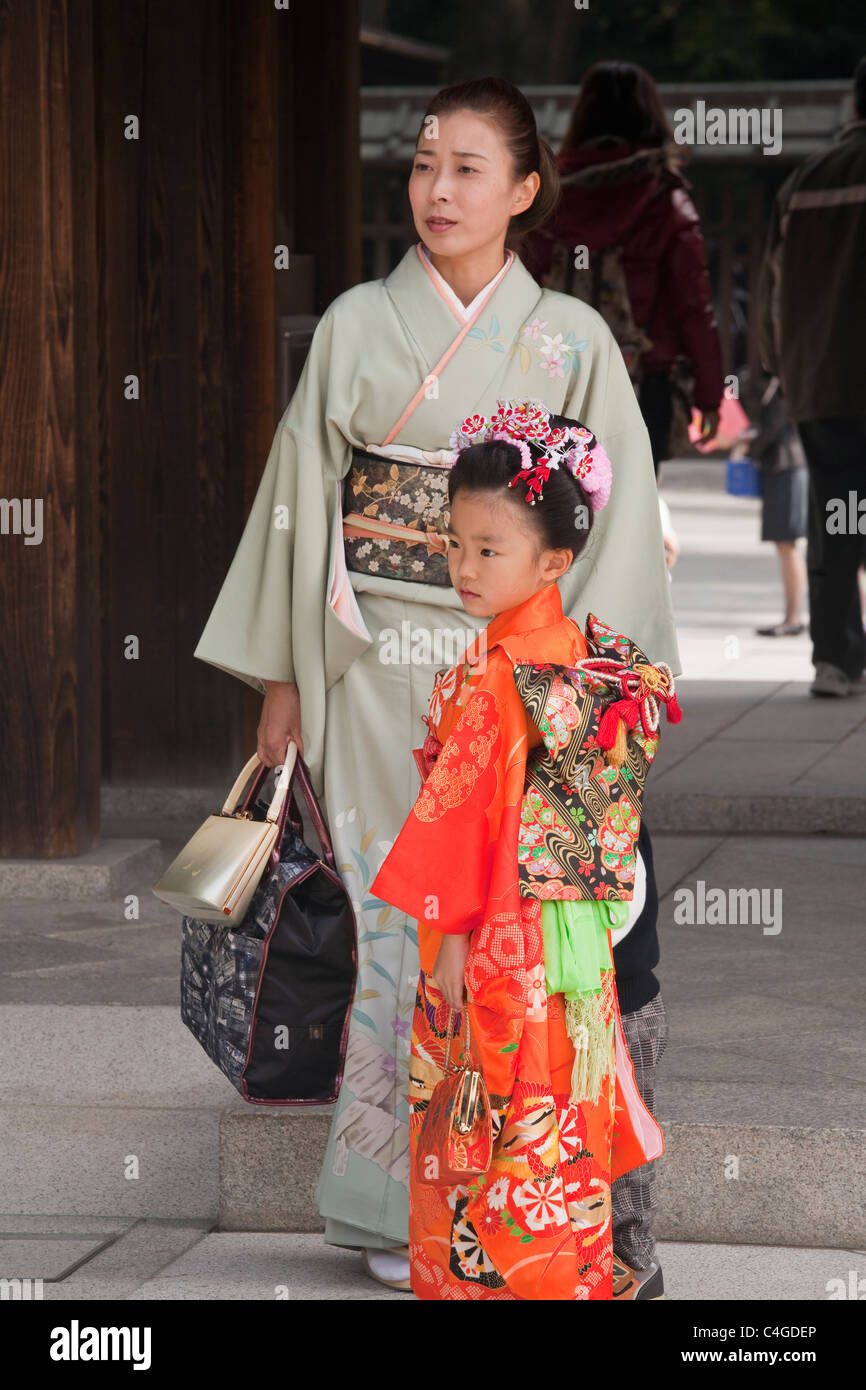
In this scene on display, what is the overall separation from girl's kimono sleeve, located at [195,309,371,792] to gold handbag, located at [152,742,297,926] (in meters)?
0.17

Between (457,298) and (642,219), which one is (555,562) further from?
(642,219)

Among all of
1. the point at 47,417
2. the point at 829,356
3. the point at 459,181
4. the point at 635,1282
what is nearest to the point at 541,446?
the point at 459,181

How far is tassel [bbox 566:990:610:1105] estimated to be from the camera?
2.64m

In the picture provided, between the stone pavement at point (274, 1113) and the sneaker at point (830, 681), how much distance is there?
A: 80.0 inches

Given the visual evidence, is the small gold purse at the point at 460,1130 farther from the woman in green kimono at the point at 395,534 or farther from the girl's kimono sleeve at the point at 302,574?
the girl's kimono sleeve at the point at 302,574

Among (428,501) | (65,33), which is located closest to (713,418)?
(65,33)

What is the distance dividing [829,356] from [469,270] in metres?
4.29

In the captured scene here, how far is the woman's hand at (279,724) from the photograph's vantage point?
3201 mm

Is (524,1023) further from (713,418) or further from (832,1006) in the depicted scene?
(713,418)

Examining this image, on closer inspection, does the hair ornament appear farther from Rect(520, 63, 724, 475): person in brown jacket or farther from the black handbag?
Rect(520, 63, 724, 475): person in brown jacket

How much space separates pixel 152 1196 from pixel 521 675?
148cm

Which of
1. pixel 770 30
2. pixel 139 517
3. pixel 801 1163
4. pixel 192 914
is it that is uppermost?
pixel 770 30

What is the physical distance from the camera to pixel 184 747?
5.95 metres

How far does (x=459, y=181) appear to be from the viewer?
305 cm
